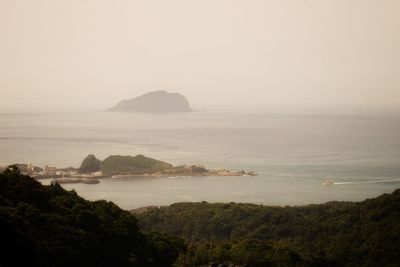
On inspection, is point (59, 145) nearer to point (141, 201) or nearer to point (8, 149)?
point (8, 149)

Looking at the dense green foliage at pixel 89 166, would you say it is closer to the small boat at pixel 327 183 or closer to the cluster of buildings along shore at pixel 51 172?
the cluster of buildings along shore at pixel 51 172

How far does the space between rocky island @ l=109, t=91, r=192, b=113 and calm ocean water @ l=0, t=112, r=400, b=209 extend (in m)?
62.3

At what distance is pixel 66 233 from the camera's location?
11.3 metres

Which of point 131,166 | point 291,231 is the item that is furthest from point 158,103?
point 291,231

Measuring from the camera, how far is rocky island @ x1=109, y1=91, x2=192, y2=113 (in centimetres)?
14812

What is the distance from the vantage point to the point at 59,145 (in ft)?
198

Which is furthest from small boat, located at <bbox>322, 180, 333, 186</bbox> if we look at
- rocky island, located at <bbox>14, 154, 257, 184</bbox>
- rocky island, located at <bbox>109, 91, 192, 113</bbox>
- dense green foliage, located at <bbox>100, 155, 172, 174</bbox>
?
rocky island, located at <bbox>109, 91, 192, 113</bbox>

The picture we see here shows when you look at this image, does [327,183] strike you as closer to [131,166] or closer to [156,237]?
[131,166]

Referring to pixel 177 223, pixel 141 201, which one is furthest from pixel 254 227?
pixel 141 201

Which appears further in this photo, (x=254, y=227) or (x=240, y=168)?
(x=240, y=168)

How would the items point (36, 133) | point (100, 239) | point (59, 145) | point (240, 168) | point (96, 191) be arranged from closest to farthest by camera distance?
point (100, 239)
point (96, 191)
point (240, 168)
point (59, 145)
point (36, 133)

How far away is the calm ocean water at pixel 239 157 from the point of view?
35.0 meters

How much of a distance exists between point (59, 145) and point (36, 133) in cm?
1455

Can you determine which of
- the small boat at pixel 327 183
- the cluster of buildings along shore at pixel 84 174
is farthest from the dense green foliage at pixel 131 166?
the small boat at pixel 327 183
